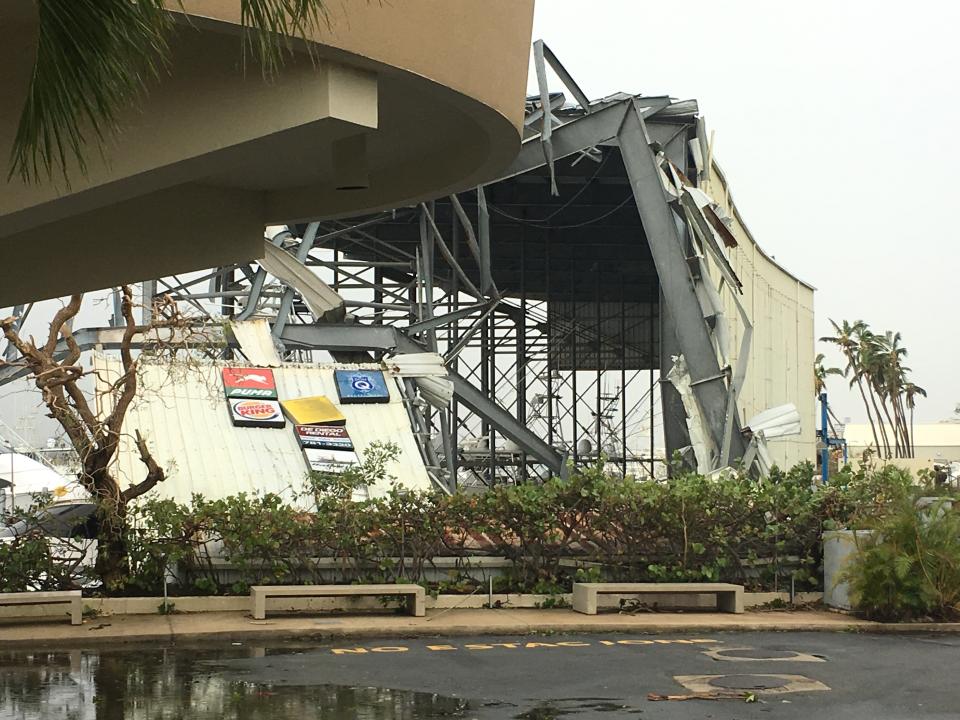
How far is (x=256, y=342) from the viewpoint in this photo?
92.1 ft

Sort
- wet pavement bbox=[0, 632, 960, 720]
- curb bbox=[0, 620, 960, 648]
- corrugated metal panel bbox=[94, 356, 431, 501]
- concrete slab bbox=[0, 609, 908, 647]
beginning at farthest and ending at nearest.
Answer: corrugated metal panel bbox=[94, 356, 431, 501]
concrete slab bbox=[0, 609, 908, 647]
curb bbox=[0, 620, 960, 648]
wet pavement bbox=[0, 632, 960, 720]

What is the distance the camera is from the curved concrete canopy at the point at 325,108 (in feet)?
26.7

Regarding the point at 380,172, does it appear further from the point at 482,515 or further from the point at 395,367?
the point at 395,367

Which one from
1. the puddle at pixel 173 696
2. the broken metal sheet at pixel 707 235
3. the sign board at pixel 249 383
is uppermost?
the broken metal sheet at pixel 707 235

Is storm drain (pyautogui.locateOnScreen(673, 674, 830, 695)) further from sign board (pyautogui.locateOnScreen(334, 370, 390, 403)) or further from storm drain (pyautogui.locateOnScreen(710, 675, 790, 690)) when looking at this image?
sign board (pyautogui.locateOnScreen(334, 370, 390, 403))

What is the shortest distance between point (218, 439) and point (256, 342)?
4.97 metres

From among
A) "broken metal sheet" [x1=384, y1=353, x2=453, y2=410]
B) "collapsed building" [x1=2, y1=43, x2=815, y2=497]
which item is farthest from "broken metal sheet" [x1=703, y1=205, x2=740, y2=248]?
"broken metal sheet" [x1=384, y1=353, x2=453, y2=410]

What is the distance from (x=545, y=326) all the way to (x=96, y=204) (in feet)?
139

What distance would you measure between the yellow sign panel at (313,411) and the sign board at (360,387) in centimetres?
77

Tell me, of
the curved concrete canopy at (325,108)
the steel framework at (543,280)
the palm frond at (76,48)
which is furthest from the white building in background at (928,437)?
the palm frond at (76,48)

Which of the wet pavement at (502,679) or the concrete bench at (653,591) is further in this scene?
the concrete bench at (653,591)

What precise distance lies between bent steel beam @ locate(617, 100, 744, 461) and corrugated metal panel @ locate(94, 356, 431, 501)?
659cm

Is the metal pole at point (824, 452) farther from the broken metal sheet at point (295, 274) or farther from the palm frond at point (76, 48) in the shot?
the palm frond at point (76, 48)

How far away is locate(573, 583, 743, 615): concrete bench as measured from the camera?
16844mm
